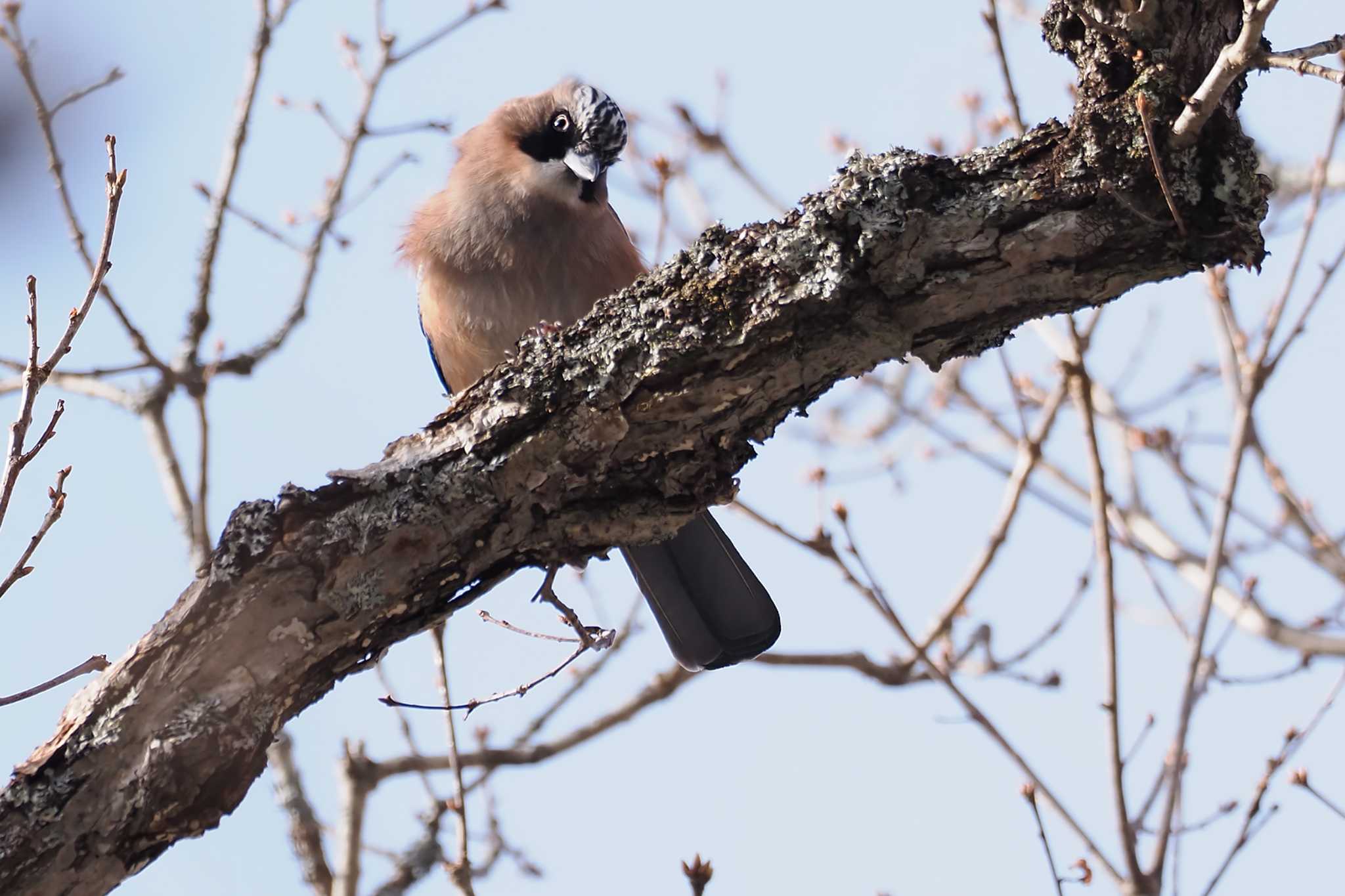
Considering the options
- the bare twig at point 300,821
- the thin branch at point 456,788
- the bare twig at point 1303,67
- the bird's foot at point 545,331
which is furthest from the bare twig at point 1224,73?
the bare twig at point 300,821

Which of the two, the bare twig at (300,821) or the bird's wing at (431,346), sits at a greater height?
the bird's wing at (431,346)

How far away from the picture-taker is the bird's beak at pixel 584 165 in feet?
12.9

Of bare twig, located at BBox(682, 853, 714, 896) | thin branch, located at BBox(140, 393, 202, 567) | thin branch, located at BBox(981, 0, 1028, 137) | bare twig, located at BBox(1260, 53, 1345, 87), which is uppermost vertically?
thin branch, located at BBox(140, 393, 202, 567)

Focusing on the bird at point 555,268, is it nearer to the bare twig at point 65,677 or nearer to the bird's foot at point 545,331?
the bird's foot at point 545,331

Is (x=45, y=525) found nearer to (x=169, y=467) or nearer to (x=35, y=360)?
(x=35, y=360)

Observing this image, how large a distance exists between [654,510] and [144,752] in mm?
902

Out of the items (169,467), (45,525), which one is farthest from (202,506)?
(45,525)

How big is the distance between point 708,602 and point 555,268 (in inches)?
43.3

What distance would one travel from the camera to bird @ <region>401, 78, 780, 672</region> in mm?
3461

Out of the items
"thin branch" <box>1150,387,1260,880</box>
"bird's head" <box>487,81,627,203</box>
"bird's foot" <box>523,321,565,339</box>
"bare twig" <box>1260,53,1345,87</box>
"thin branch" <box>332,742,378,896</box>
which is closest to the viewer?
"bare twig" <box>1260,53,1345,87</box>

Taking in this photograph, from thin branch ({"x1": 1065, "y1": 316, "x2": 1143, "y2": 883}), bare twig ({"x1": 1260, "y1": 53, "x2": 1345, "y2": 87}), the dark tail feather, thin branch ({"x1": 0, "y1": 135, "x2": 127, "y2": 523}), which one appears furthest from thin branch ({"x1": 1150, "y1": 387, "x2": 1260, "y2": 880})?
thin branch ({"x1": 0, "y1": 135, "x2": 127, "y2": 523})

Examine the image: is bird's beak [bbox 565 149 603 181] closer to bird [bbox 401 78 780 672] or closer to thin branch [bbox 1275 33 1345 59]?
bird [bbox 401 78 780 672]

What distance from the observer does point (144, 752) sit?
201 centimetres

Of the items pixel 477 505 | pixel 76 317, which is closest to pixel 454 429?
pixel 477 505
